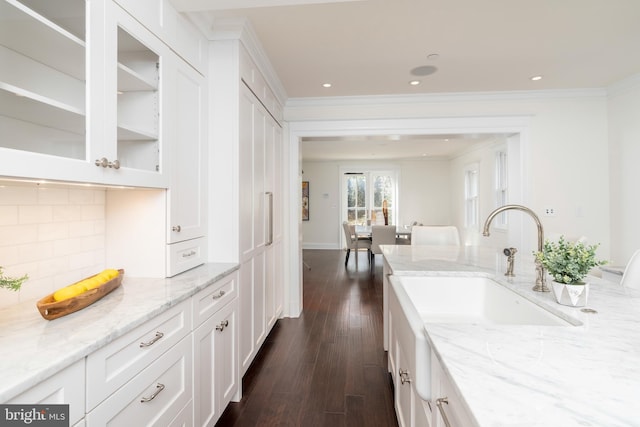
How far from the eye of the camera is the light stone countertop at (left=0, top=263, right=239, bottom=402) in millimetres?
761

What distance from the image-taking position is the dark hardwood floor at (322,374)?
196 centimetres

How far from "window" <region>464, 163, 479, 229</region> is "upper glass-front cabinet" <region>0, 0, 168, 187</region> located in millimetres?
6712

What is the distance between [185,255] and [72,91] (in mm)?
997

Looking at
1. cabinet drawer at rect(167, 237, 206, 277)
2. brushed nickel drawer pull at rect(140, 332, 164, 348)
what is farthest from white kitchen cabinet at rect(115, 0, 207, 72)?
brushed nickel drawer pull at rect(140, 332, 164, 348)

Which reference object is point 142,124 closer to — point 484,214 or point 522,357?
point 522,357

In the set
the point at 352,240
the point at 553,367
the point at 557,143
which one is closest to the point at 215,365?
the point at 553,367

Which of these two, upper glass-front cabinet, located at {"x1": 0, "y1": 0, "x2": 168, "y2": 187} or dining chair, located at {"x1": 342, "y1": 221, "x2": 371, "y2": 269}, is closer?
upper glass-front cabinet, located at {"x1": 0, "y1": 0, "x2": 168, "y2": 187}

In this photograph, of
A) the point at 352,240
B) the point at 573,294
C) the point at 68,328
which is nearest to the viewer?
the point at 68,328

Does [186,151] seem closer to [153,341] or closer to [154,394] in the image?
[153,341]

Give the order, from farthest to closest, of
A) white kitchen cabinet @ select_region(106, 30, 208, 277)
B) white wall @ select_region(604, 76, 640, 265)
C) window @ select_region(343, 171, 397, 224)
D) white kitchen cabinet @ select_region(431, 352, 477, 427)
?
window @ select_region(343, 171, 397, 224) < white wall @ select_region(604, 76, 640, 265) < white kitchen cabinet @ select_region(106, 30, 208, 277) < white kitchen cabinet @ select_region(431, 352, 477, 427)

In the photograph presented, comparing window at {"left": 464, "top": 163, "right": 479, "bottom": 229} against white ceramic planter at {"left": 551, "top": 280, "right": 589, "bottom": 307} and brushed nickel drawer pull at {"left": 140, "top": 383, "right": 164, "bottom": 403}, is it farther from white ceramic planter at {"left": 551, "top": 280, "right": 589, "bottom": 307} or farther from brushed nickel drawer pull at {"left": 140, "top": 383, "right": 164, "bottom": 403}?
brushed nickel drawer pull at {"left": 140, "top": 383, "right": 164, "bottom": 403}

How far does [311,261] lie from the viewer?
7332mm

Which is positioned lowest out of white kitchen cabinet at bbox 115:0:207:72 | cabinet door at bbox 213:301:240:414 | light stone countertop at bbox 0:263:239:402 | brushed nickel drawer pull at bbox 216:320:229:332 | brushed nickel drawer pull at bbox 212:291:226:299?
cabinet door at bbox 213:301:240:414

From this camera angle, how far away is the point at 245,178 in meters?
2.29
